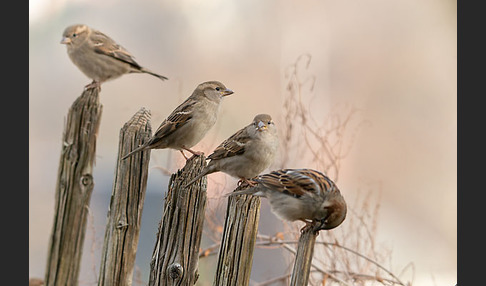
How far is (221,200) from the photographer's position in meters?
4.50

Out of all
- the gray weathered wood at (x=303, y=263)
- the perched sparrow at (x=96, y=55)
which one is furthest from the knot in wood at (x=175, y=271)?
the perched sparrow at (x=96, y=55)

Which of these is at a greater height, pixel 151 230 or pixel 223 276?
pixel 151 230

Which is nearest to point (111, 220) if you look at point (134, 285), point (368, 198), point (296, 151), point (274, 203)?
point (274, 203)

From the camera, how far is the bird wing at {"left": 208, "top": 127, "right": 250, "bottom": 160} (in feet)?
10.6

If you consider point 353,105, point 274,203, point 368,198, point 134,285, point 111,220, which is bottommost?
point 134,285

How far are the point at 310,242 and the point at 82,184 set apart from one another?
137 cm

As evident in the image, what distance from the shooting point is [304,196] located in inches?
111

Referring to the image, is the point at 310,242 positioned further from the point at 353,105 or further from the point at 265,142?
the point at 353,105

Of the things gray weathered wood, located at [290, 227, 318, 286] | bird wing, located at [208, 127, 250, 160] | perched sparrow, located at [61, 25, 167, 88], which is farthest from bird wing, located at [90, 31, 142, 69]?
gray weathered wood, located at [290, 227, 318, 286]

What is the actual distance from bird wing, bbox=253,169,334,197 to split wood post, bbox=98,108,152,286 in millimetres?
683

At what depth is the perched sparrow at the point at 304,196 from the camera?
2582mm

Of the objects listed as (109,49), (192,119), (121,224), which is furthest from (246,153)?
(109,49)

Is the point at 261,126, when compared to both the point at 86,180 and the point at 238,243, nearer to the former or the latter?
the point at 238,243

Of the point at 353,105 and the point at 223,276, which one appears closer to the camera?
the point at 223,276
